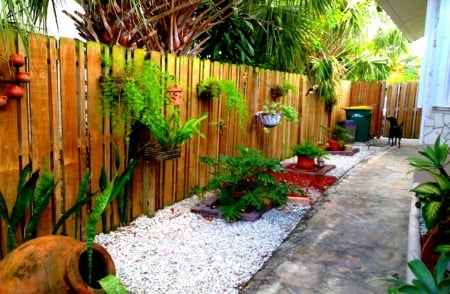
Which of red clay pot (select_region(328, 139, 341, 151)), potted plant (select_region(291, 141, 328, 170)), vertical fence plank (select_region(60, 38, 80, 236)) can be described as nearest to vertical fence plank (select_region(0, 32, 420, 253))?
vertical fence plank (select_region(60, 38, 80, 236))

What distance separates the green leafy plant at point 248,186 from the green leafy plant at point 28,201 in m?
1.68

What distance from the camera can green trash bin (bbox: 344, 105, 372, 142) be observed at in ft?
33.1

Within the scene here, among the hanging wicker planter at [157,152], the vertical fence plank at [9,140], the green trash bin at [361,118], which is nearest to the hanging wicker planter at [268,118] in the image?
the hanging wicker planter at [157,152]

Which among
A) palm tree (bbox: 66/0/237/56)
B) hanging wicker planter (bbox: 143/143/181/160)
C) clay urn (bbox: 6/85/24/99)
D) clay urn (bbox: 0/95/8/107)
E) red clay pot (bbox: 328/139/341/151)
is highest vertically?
palm tree (bbox: 66/0/237/56)

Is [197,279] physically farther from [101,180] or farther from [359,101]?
[359,101]

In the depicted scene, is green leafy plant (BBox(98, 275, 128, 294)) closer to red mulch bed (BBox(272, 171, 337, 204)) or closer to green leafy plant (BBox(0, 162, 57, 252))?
green leafy plant (BBox(0, 162, 57, 252))

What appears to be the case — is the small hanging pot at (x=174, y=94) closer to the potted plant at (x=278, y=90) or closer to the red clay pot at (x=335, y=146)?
the potted plant at (x=278, y=90)

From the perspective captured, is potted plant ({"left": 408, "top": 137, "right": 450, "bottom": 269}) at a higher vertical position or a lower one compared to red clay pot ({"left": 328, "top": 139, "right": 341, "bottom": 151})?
higher

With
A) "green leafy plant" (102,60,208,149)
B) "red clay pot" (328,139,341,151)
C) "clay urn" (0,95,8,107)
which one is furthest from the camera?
"red clay pot" (328,139,341,151)

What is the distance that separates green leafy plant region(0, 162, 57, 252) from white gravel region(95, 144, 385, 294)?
2.27ft

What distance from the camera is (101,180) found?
10.4 ft

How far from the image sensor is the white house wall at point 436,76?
379cm

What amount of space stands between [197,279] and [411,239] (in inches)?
77.2

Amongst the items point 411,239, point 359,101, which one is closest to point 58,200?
point 411,239
